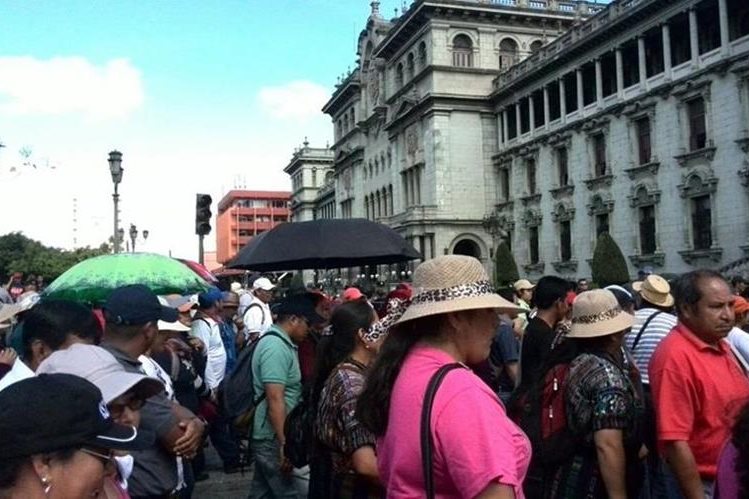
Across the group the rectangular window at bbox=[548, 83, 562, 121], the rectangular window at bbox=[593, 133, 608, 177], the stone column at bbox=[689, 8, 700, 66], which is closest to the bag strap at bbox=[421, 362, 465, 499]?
the stone column at bbox=[689, 8, 700, 66]

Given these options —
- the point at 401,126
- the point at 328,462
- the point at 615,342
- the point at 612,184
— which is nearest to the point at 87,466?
the point at 328,462

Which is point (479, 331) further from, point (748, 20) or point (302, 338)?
point (748, 20)

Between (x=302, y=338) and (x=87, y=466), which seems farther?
(x=302, y=338)

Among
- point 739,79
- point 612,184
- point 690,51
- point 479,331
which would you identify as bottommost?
point 479,331

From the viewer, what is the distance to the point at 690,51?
94.6 ft

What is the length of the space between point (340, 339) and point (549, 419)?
3.87ft

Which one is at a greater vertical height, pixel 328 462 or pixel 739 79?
pixel 739 79

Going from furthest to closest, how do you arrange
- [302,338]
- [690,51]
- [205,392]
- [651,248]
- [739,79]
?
[651,248] → [690,51] → [739,79] → [205,392] → [302,338]

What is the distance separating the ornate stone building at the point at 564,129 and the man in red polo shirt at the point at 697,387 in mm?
24318

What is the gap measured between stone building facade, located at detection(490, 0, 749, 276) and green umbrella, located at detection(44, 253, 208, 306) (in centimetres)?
2381

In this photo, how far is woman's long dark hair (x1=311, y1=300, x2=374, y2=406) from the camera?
4027 mm

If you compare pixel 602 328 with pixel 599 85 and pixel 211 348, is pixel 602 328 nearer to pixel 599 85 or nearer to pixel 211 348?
pixel 211 348

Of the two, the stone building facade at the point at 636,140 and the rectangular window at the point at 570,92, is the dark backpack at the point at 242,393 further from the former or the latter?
the rectangular window at the point at 570,92

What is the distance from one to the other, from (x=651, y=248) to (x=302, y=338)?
28.2 meters
